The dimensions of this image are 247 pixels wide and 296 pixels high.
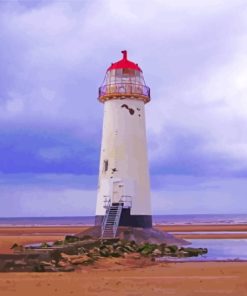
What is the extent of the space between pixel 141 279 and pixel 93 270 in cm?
251

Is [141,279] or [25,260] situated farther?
[25,260]

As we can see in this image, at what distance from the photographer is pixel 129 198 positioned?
2498cm

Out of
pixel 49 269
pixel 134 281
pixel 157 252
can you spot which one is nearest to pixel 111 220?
pixel 157 252

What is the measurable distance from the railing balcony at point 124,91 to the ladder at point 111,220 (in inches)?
191

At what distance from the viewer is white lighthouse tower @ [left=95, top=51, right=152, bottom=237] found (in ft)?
81.9

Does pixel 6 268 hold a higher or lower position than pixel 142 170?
lower

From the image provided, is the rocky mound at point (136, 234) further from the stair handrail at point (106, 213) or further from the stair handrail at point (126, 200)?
the stair handrail at point (126, 200)

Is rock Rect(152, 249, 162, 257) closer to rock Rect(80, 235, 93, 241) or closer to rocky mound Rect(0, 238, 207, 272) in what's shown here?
rocky mound Rect(0, 238, 207, 272)

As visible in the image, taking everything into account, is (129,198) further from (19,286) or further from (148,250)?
(19,286)

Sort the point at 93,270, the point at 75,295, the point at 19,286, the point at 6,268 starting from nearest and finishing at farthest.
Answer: the point at 75,295
the point at 19,286
the point at 6,268
the point at 93,270

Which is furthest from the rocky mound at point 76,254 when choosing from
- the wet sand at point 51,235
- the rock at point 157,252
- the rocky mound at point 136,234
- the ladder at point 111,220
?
the wet sand at point 51,235

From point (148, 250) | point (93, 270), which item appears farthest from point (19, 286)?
point (148, 250)

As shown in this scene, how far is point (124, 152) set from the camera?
82.6 feet

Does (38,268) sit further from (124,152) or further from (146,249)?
(124,152)
